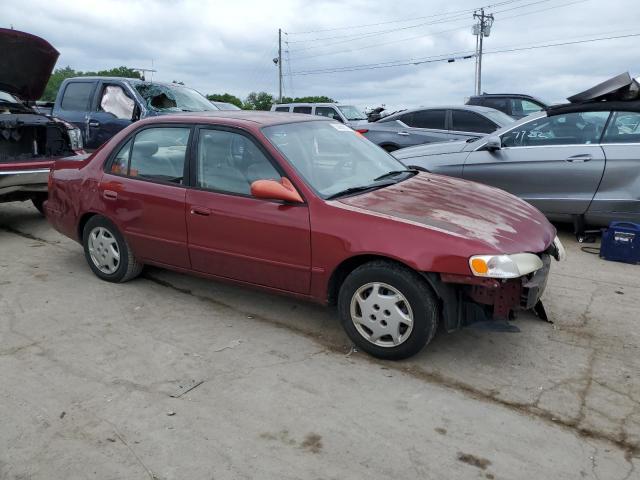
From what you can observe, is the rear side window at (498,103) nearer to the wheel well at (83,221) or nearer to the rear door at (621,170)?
the rear door at (621,170)

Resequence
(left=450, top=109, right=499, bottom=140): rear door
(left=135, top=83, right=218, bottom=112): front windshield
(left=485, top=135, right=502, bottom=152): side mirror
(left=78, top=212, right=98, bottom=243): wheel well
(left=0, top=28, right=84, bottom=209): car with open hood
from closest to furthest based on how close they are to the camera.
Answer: (left=78, top=212, right=98, bottom=243): wheel well, (left=0, top=28, right=84, bottom=209): car with open hood, (left=485, top=135, right=502, bottom=152): side mirror, (left=135, top=83, right=218, bottom=112): front windshield, (left=450, top=109, right=499, bottom=140): rear door

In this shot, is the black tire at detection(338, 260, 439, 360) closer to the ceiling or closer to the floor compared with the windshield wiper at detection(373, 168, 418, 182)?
closer to the floor

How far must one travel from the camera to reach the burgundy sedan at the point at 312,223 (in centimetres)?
346

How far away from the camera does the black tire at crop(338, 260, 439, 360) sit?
136 inches

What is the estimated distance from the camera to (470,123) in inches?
393

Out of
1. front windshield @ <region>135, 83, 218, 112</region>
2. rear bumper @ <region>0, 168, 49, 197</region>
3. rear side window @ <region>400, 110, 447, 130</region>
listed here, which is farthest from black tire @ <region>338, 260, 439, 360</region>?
rear side window @ <region>400, 110, 447, 130</region>

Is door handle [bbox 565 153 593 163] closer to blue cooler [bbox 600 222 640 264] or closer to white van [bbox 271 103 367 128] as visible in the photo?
blue cooler [bbox 600 222 640 264]

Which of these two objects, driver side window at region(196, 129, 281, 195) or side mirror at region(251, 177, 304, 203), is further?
driver side window at region(196, 129, 281, 195)

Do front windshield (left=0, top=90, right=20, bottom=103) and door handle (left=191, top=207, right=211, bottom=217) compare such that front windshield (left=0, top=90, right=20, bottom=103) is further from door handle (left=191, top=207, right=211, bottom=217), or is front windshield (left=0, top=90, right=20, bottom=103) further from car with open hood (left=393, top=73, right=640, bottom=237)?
car with open hood (left=393, top=73, right=640, bottom=237)

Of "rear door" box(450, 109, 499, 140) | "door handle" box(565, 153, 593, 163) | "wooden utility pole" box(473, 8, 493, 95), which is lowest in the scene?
"door handle" box(565, 153, 593, 163)

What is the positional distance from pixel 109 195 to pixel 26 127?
2.81 meters

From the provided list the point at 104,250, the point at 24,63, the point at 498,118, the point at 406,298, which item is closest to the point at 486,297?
the point at 406,298

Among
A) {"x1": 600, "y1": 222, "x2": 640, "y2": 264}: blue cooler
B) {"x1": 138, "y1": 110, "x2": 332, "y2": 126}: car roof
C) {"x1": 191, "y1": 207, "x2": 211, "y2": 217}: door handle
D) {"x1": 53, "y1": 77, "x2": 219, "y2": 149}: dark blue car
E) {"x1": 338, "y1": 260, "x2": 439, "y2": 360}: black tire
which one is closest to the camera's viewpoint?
{"x1": 338, "y1": 260, "x2": 439, "y2": 360}: black tire

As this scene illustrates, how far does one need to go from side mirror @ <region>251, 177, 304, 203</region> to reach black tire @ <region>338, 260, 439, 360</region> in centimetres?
65
